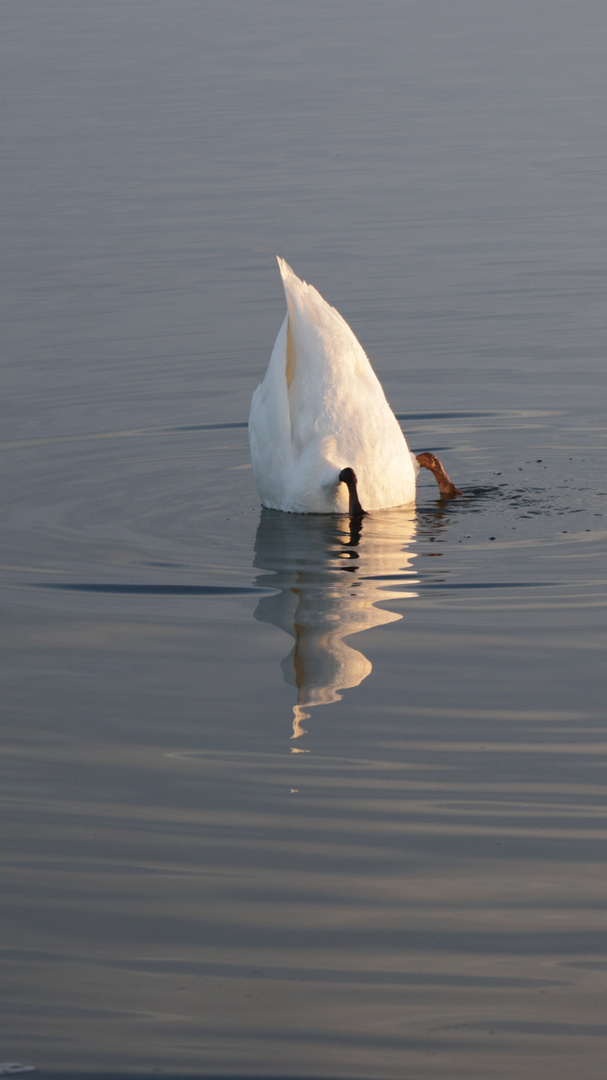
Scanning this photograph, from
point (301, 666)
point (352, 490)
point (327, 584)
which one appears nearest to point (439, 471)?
point (352, 490)

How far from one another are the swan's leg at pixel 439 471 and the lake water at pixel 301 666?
113 mm

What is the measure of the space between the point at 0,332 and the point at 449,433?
535cm

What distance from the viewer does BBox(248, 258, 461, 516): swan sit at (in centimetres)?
835

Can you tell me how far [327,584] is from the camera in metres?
7.43

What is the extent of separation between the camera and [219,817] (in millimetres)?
4801

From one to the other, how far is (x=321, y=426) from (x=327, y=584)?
1.25 meters

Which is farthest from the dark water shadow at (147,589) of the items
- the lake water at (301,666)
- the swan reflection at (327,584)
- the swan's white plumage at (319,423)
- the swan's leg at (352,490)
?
the swan's white plumage at (319,423)

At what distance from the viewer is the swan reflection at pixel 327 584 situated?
612 centimetres

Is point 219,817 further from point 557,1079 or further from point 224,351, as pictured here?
point 224,351

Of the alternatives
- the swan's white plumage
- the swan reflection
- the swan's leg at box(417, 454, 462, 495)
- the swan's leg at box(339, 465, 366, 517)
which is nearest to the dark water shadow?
the swan reflection

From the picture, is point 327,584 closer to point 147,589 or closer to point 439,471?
point 147,589

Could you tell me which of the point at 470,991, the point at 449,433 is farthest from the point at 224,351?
the point at 470,991

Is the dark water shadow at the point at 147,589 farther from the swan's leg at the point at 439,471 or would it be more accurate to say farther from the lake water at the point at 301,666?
the swan's leg at the point at 439,471

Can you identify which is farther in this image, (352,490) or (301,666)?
(352,490)
